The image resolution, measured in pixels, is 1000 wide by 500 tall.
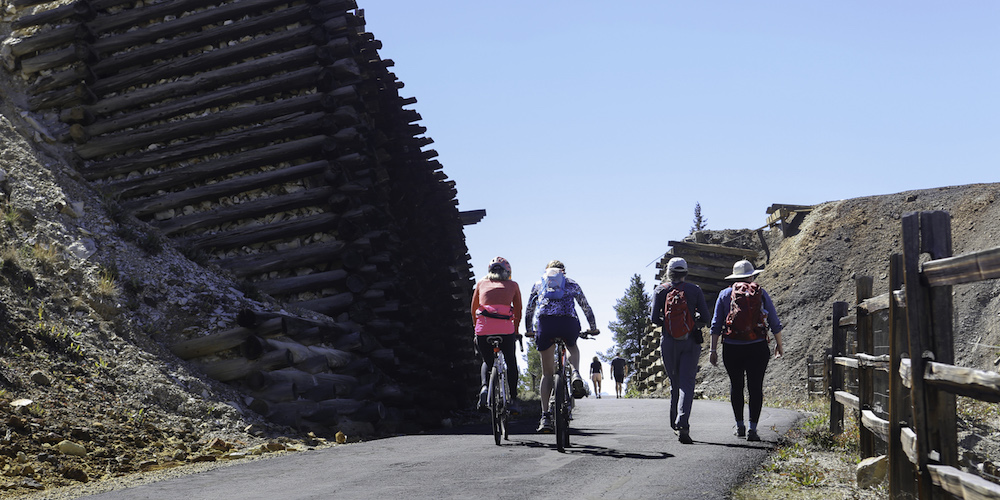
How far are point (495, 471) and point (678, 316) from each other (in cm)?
309

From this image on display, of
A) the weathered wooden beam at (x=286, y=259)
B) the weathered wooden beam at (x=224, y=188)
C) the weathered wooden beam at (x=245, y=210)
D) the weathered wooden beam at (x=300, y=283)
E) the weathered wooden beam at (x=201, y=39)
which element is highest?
the weathered wooden beam at (x=201, y=39)

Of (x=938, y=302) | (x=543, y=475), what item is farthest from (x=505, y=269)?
(x=938, y=302)

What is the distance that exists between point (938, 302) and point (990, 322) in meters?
32.1

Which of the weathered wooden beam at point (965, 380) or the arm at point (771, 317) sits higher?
the arm at point (771, 317)

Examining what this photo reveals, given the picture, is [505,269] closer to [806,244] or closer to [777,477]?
[777,477]

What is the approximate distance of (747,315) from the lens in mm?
9586

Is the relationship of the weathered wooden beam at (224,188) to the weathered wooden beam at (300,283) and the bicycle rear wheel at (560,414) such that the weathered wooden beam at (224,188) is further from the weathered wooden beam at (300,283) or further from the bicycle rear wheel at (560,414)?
the bicycle rear wheel at (560,414)

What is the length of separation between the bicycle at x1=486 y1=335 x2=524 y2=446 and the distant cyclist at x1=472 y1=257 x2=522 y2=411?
0.06m

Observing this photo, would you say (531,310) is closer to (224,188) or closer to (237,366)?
(237,366)

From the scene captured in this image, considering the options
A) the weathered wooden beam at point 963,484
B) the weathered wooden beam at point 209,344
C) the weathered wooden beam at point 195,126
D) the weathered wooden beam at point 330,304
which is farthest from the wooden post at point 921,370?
the weathered wooden beam at point 195,126

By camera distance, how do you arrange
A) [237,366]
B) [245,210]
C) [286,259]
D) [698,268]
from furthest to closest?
[698,268], [245,210], [286,259], [237,366]

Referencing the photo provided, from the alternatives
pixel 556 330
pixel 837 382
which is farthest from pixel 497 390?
pixel 837 382

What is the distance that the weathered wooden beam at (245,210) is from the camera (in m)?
15.7

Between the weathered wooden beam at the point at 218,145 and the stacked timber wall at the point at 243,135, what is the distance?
3 centimetres
